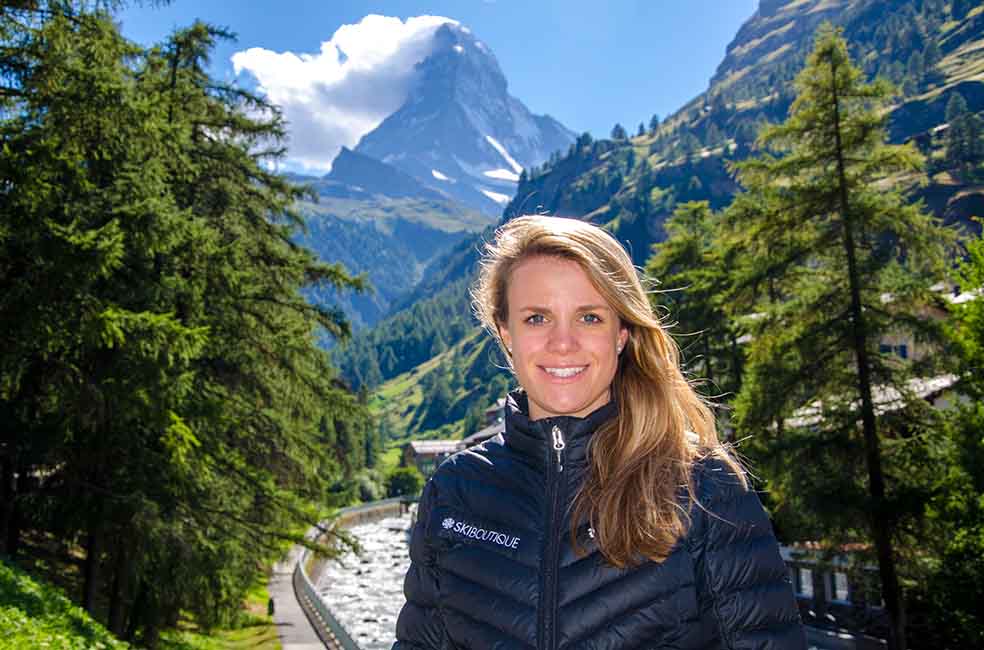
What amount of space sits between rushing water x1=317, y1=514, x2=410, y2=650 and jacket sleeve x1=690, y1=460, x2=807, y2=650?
24.7m

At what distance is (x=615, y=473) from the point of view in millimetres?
2670

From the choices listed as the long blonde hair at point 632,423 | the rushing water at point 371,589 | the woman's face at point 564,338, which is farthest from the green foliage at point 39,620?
the rushing water at point 371,589

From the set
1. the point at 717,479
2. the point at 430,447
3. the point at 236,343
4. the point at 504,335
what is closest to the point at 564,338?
the point at 504,335

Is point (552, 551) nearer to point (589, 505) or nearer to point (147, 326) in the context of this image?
point (589, 505)

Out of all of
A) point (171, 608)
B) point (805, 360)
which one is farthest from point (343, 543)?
point (805, 360)

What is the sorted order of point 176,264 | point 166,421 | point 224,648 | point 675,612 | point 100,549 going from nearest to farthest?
point 675,612
point 166,421
point 100,549
point 176,264
point 224,648

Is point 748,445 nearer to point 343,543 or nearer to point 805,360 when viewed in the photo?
point 805,360

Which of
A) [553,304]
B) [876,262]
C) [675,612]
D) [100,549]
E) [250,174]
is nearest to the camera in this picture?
[675,612]

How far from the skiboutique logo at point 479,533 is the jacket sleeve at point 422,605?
0.14 metres

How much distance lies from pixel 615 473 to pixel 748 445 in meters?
15.6

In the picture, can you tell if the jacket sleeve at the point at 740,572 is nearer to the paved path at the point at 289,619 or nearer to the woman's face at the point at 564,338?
the woman's face at the point at 564,338

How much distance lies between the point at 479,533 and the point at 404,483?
93.7m

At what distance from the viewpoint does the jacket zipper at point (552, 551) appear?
101 inches

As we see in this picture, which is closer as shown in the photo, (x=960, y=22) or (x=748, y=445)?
(x=748, y=445)
